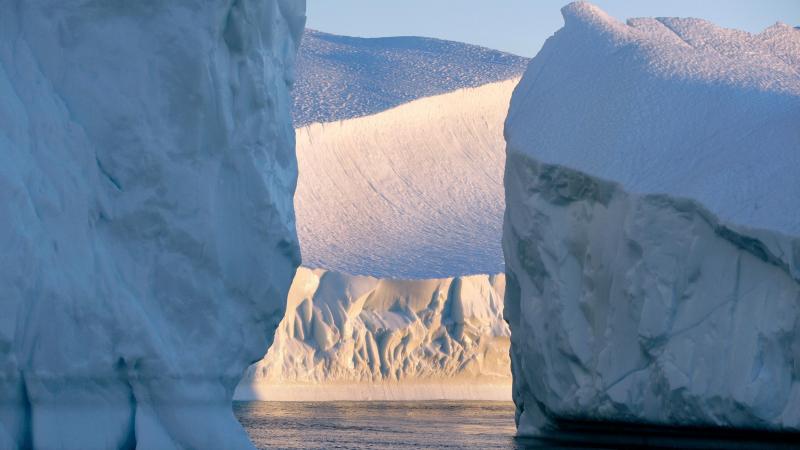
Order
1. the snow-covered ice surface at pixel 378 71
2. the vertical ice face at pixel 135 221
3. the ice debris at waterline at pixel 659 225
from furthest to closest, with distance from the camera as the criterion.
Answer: the snow-covered ice surface at pixel 378 71, the ice debris at waterline at pixel 659 225, the vertical ice face at pixel 135 221

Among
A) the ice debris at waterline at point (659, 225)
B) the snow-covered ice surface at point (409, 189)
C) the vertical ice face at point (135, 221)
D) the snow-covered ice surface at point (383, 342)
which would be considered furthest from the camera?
the snow-covered ice surface at point (409, 189)

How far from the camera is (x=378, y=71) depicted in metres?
35.3

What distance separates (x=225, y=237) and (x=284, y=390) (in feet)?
47.0

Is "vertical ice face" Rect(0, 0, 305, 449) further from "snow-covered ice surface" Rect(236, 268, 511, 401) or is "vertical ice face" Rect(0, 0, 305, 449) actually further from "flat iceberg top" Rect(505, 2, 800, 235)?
"snow-covered ice surface" Rect(236, 268, 511, 401)

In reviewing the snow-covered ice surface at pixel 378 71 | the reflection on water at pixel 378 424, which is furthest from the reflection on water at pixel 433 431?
the snow-covered ice surface at pixel 378 71

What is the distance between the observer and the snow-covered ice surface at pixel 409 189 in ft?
91.6

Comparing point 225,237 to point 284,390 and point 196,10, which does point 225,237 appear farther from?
point 284,390

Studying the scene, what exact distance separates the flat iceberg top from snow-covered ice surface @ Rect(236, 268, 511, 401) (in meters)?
9.21

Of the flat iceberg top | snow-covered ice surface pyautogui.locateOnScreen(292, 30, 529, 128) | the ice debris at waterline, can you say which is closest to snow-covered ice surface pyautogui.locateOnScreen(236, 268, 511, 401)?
snow-covered ice surface pyautogui.locateOnScreen(292, 30, 529, 128)

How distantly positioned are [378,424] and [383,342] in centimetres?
618

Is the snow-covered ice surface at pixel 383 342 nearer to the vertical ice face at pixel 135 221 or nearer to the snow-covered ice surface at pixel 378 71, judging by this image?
the snow-covered ice surface at pixel 378 71

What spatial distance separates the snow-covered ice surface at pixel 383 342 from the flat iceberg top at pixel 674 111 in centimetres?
921

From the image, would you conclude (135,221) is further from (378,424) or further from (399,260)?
(399,260)

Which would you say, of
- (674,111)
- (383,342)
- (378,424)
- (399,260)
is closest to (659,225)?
(674,111)
